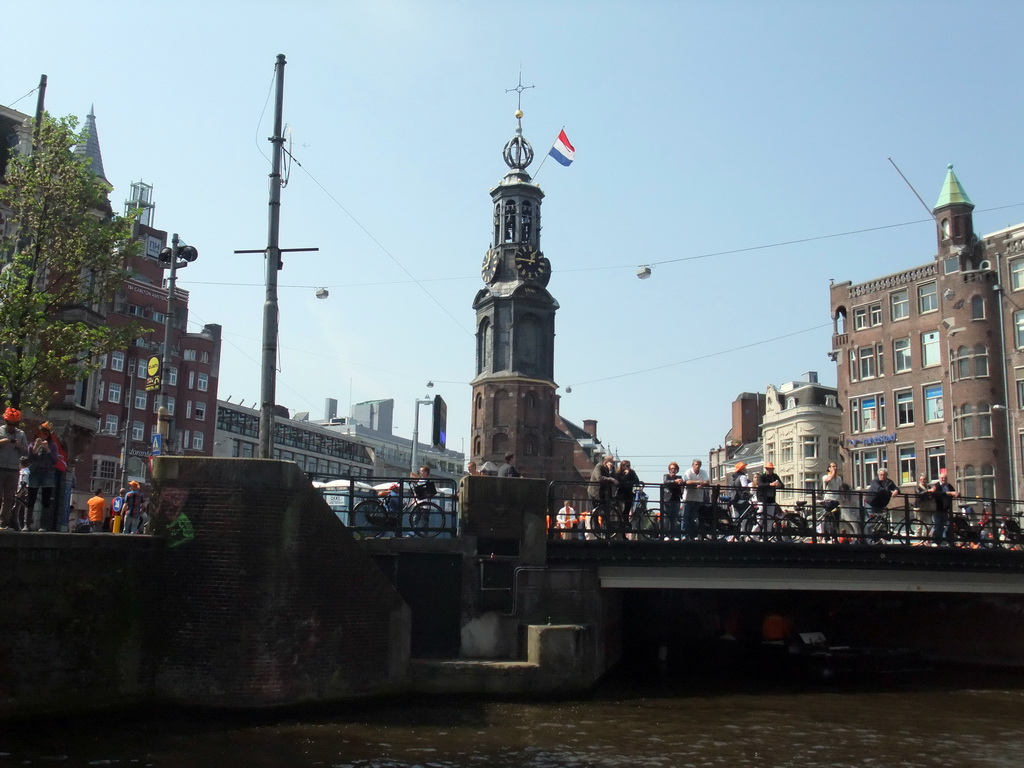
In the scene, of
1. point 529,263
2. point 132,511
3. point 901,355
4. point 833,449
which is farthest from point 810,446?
point 132,511

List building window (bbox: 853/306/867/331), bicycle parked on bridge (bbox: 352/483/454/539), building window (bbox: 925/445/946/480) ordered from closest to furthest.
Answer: bicycle parked on bridge (bbox: 352/483/454/539) < building window (bbox: 925/445/946/480) < building window (bbox: 853/306/867/331)

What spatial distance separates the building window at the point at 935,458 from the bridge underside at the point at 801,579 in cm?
3098

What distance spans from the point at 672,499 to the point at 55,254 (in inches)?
605

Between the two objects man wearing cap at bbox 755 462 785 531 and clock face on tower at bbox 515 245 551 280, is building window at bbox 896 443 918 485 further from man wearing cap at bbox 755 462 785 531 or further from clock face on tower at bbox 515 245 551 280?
man wearing cap at bbox 755 462 785 531

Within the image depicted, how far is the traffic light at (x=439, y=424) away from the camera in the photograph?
5547 centimetres

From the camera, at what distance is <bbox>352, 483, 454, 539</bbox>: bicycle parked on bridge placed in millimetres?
20344

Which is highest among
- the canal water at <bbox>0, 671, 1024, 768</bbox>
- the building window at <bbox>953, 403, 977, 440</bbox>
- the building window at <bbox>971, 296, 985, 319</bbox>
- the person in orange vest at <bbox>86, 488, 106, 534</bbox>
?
the building window at <bbox>971, 296, 985, 319</bbox>

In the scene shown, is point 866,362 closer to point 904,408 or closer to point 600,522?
point 904,408

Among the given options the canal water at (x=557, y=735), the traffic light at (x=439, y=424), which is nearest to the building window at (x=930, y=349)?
the traffic light at (x=439, y=424)

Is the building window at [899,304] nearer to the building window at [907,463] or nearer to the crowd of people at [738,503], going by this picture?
the building window at [907,463]

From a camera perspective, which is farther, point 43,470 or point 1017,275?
point 1017,275

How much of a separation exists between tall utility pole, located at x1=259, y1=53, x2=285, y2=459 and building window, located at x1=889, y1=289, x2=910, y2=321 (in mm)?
44170

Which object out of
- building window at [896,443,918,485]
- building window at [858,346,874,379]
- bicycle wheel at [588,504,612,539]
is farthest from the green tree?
building window at [858,346,874,379]

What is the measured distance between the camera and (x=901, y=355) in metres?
56.0
